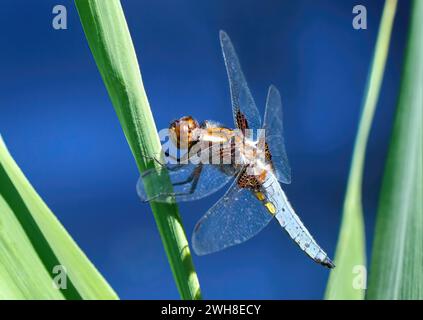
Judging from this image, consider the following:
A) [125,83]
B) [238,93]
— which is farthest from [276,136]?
[125,83]

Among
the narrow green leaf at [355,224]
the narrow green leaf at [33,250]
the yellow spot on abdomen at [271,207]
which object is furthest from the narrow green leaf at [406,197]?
the narrow green leaf at [33,250]

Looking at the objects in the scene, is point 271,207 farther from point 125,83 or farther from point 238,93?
point 125,83


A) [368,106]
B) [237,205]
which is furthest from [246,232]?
[368,106]

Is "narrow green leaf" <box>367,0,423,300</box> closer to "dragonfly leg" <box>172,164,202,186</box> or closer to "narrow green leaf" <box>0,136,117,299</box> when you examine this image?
"dragonfly leg" <box>172,164,202,186</box>

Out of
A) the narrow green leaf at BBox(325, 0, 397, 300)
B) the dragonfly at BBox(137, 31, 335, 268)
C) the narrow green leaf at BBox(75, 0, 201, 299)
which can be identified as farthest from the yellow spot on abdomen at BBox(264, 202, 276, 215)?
the narrow green leaf at BBox(75, 0, 201, 299)

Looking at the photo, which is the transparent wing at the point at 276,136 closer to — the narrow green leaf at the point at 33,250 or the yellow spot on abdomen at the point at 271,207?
the yellow spot on abdomen at the point at 271,207
